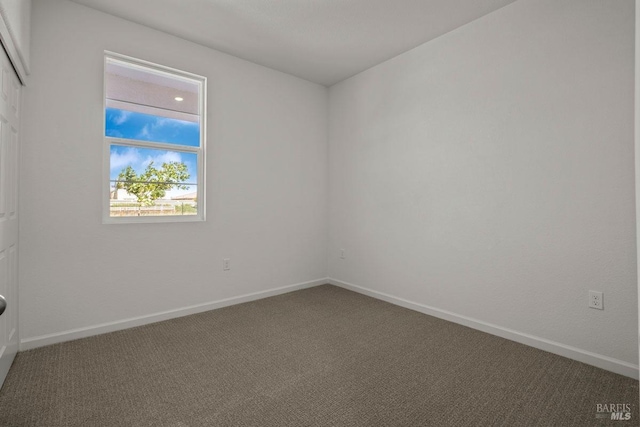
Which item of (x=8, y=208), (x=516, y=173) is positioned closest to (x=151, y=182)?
(x=8, y=208)

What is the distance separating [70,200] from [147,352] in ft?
4.44

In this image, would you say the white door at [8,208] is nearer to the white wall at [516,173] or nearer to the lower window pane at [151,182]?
the lower window pane at [151,182]

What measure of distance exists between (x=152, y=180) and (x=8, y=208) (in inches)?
44.6

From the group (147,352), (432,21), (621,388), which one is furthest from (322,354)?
(432,21)

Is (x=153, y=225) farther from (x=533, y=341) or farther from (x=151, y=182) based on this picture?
(x=533, y=341)

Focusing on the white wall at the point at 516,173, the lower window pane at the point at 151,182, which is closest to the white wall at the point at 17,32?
the lower window pane at the point at 151,182

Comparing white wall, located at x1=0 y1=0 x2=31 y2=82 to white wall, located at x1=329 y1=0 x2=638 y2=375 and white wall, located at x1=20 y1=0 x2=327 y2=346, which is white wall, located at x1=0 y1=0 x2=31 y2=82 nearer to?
white wall, located at x1=20 y1=0 x2=327 y2=346

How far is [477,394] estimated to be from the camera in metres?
1.88

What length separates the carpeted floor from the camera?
1692 mm

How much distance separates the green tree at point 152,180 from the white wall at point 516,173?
81.9 inches

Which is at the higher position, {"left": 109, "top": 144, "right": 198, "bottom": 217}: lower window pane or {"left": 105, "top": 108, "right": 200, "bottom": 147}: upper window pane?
{"left": 105, "top": 108, "right": 200, "bottom": 147}: upper window pane

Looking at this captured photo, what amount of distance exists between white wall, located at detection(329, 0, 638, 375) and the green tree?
2.08 meters

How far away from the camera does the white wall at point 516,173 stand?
2.16 m
